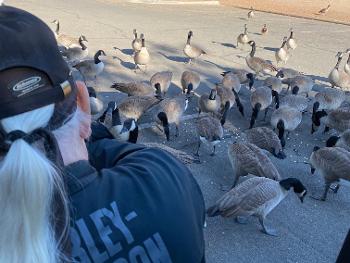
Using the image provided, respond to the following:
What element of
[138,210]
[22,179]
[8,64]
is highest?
[8,64]

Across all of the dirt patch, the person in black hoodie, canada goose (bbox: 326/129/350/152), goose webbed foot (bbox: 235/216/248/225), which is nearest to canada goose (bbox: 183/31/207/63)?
canada goose (bbox: 326/129/350/152)

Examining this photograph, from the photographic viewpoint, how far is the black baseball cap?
1.17 m

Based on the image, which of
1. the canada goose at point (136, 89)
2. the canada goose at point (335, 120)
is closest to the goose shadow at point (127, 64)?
the canada goose at point (136, 89)

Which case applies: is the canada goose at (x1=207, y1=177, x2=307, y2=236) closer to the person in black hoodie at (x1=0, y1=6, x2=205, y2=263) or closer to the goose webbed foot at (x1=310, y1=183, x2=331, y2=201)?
the goose webbed foot at (x1=310, y1=183, x2=331, y2=201)

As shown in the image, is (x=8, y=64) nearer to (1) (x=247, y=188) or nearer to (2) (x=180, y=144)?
(1) (x=247, y=188)

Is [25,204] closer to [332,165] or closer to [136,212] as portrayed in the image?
[136,212]

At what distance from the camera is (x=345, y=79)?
31.7 feet

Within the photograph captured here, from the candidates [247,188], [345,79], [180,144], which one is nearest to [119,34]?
[345,79]

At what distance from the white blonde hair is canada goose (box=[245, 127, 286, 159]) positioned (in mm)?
5074

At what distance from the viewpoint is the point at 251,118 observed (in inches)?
289

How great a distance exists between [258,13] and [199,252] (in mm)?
20779

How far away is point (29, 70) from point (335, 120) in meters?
6.60

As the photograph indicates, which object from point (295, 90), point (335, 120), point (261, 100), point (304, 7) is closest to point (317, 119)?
point (335, 120)

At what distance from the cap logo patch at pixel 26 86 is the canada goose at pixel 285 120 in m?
5.83
